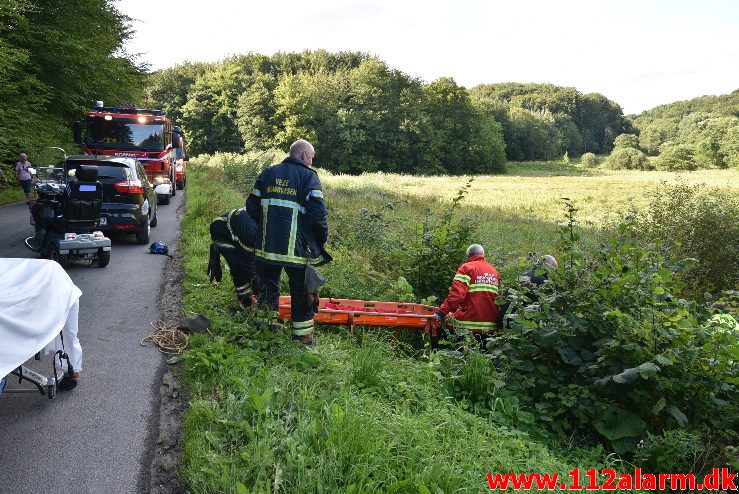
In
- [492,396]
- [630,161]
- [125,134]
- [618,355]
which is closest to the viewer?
[618,355]

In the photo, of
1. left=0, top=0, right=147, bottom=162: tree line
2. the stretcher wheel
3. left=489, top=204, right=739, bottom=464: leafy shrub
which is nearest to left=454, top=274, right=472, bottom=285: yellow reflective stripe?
left=489, top=204, right=739, bottom=464: leafy shrub

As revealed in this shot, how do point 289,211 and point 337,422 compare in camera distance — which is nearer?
point 337,422

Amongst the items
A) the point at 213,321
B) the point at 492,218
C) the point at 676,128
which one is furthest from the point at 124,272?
the point at 676,128

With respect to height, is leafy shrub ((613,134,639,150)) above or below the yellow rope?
above

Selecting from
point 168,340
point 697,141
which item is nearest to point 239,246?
point 168,340

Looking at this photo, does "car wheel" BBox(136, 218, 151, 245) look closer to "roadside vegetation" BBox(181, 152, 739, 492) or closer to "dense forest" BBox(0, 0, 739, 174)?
"roadside vegetation" BBox(181, 152, 739, 492)

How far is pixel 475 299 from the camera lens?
658 cm

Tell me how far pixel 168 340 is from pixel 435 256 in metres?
5.15

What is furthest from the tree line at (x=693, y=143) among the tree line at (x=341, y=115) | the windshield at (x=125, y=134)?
the windshield at (x=125, y=134)

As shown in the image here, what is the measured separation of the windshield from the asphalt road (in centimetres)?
1101

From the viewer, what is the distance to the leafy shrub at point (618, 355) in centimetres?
453

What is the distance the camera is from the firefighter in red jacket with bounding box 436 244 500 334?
6559 millimetres

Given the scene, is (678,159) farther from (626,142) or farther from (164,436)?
(164,436)

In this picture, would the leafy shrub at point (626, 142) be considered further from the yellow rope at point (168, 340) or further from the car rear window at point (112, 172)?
the yellow rope at point (168, 340)
